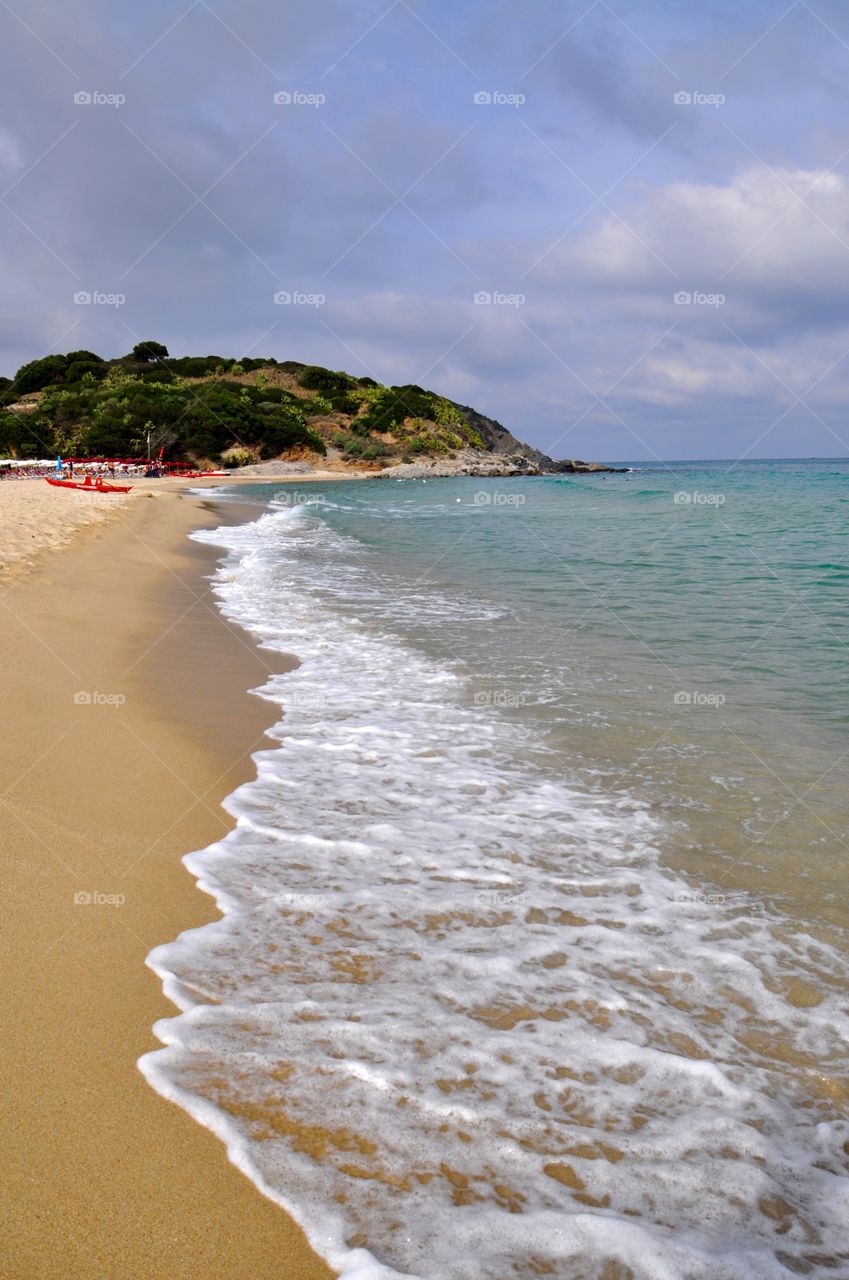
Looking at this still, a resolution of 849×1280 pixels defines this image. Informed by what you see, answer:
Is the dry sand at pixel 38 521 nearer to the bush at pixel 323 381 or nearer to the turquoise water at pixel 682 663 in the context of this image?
the turquoise water at pixel 682 663

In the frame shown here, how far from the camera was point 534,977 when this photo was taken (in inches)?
122

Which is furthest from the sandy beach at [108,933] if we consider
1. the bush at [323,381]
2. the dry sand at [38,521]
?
the bush at [323,381]

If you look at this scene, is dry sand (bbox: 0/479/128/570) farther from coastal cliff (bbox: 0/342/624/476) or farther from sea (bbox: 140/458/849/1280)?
coastal cliff (bbox: 0/342/624/476)

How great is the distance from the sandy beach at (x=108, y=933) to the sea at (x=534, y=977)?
132 millimetres

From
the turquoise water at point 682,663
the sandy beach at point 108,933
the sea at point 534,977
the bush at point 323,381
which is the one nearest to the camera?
the sandy beach at point 108,933

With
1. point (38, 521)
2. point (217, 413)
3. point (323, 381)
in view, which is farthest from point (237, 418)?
point (38, 521)

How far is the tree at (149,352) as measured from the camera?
9850 centimetres

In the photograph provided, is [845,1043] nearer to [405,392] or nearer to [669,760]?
[669,760]

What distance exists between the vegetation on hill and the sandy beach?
211ft

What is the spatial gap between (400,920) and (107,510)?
814 inches

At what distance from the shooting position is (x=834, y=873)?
4031 millimetres

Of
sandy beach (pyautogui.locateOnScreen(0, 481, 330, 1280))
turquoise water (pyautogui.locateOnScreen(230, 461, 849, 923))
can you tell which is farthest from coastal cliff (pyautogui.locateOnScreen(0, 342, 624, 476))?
sandy beach (pyautogui.locateOnScreen(0, 481, 330, 1280))

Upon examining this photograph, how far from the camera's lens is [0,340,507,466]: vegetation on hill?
6656cm

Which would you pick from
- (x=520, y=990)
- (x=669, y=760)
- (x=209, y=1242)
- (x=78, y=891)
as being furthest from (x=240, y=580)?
(x=209, y=1242)
